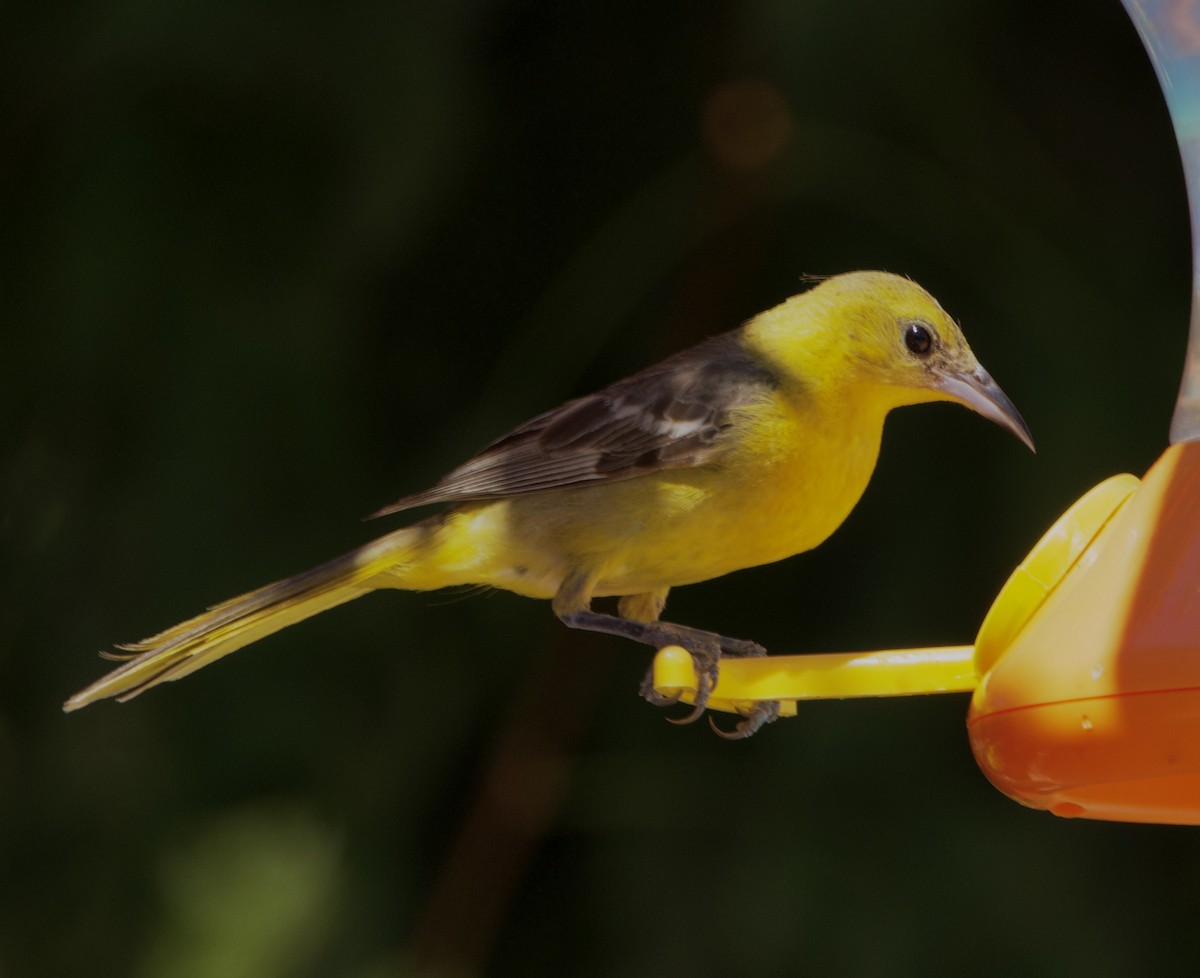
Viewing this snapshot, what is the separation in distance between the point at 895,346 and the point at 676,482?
0.61 metres

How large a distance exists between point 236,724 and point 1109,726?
9.48 feet

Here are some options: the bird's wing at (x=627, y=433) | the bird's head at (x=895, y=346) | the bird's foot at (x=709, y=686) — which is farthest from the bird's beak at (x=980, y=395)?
the bird's foot at (x=709, y=686)

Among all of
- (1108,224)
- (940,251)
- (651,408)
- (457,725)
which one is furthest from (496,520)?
(1108,224)

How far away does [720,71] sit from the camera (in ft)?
16.1

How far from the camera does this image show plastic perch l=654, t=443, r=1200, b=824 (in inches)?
84.8

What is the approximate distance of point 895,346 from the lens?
3709 millimetres

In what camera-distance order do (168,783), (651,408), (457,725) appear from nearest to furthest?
(651,408), (168,783), (457,725)

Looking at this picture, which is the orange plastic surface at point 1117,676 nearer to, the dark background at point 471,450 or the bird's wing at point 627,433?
the bird's wing at point 627,433

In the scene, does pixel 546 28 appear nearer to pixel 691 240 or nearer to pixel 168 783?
pixel 691 240

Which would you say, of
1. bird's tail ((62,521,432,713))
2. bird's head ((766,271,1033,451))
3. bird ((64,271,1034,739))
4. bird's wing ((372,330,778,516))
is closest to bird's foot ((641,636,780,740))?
bird ((64,271,1034,739))

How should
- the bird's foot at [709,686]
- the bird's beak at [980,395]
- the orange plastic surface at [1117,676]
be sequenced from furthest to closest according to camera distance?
1. the bird's beak at [980,395]
2. the bird's foot at [709,686]
3. the orange plastic surface at [1117,676]

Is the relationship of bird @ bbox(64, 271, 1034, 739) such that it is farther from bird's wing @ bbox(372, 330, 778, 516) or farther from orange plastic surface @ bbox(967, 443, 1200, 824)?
orange plastic surface @ bbox(967, 443, 1200, 824)

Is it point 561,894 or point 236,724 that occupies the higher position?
point 236,724

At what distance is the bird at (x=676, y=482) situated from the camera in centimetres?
362
